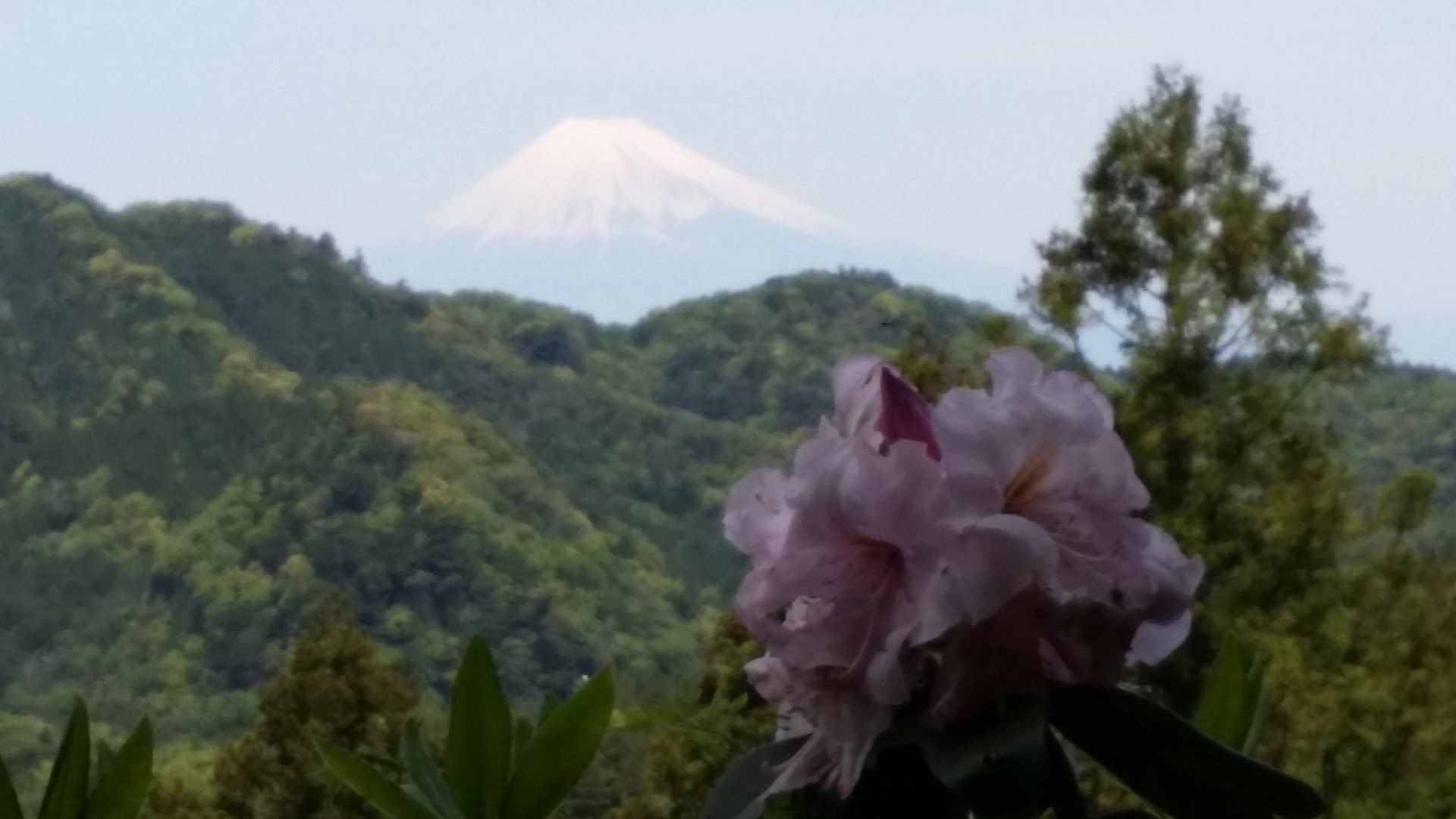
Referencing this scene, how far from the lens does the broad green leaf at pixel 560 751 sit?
2.49ft

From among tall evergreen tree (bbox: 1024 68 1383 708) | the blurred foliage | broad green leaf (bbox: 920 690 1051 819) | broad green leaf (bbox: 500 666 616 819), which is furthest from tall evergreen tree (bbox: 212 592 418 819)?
broad green leaf (bbox: 920 690 1051 819)

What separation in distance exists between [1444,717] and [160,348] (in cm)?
467

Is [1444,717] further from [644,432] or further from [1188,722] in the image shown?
[1188,722]

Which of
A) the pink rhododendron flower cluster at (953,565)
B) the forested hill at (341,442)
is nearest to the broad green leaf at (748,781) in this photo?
the pink rhododendron flower cluster at (953,565)

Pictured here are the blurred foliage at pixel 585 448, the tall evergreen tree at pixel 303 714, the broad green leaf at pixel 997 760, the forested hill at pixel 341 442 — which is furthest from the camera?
the forested hill at pixel 341 442

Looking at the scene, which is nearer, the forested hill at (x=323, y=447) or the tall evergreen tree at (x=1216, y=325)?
the tall evergreen tree at (x=1216, y=325)

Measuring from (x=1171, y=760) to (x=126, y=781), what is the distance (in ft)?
1.57

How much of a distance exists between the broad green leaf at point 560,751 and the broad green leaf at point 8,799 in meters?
0.23

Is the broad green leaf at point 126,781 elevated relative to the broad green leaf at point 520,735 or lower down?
lower down

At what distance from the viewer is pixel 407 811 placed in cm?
73

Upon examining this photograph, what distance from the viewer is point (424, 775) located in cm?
75

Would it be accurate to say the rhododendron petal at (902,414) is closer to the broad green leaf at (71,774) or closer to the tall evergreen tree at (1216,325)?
the broad green leaf at (71,774)

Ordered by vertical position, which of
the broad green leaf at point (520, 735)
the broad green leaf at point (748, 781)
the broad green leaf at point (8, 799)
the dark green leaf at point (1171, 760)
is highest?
the dark green leaf at point (1171, 760)

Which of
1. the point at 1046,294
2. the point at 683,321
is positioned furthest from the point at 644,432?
the point at 1046,294
